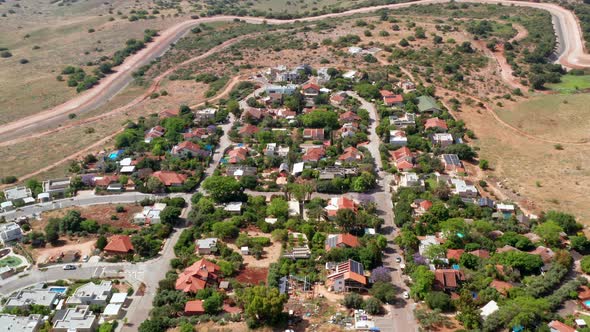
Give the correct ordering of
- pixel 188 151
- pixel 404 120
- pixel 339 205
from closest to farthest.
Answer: pixel 339 205, pixel 188 151, pixel 404 120

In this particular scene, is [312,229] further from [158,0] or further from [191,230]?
[158,0]

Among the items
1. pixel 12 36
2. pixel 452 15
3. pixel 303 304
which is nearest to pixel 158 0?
pixel 12 36

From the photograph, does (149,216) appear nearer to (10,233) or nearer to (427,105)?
(10,233)

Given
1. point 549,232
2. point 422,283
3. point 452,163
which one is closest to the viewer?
point 422,283

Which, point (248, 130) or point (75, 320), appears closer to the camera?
point (75, 320)

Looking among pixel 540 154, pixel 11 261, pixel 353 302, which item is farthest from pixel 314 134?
pixel 11 261

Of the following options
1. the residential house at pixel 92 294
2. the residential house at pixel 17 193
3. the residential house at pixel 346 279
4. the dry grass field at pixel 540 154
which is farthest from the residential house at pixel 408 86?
the residential house at pixel 92 294

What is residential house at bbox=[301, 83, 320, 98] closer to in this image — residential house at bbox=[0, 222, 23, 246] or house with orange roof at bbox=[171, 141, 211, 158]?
house with orange roof at bbox=[171, 141, 211, 158]
